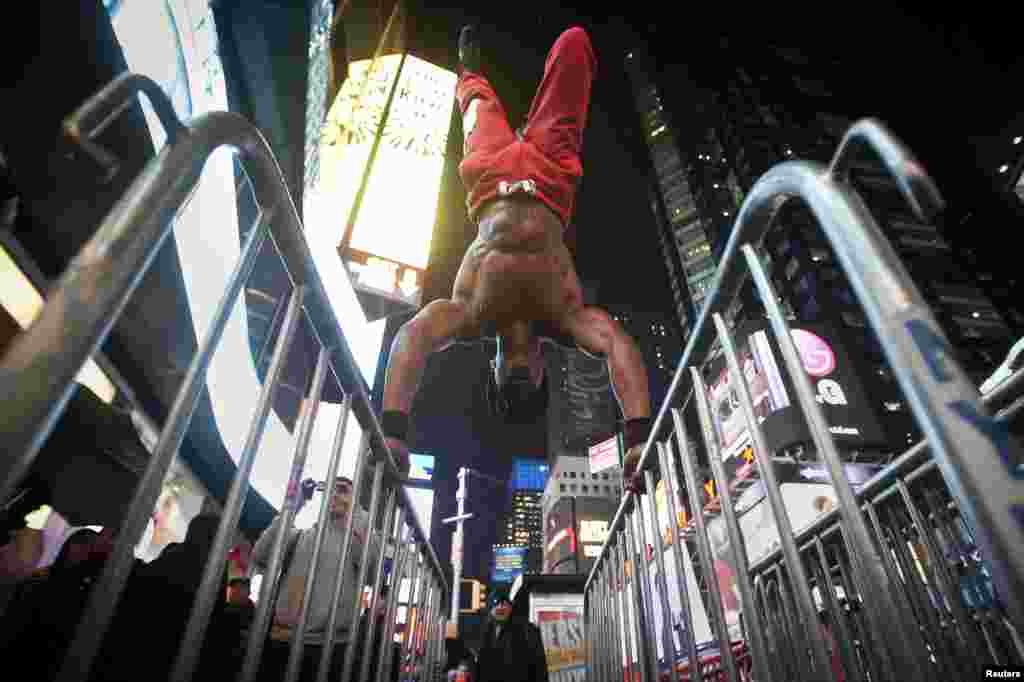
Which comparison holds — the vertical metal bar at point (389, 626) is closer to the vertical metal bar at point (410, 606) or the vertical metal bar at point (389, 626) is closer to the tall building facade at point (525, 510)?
the vertical metal bar at point (410, 606)

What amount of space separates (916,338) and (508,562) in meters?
46.0

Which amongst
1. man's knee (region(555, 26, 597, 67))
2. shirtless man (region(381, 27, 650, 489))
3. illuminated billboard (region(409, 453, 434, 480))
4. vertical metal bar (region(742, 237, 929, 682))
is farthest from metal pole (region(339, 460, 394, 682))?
illuminated billboard (region(409, 453, 434, 480))

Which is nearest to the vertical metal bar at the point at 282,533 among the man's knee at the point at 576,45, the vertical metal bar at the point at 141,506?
the vertical metal bar at the point at 141,506

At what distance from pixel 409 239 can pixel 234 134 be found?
10104 millimetres

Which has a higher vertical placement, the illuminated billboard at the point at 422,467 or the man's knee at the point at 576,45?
the illuminated billboard at the point at 422,467

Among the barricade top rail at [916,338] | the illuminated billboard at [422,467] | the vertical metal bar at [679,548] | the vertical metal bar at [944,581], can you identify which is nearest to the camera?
the barricade top rail at [916,338]

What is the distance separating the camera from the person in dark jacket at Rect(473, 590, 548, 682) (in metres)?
3.88

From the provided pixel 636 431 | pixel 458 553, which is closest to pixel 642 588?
pixel 636 431

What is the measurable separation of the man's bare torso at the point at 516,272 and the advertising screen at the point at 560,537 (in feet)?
29.3

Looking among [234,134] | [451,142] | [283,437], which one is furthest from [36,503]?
[451,142]

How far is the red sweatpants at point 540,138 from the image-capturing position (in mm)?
3152

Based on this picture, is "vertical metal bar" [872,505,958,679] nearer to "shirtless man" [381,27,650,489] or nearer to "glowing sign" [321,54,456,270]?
"shirtless man" [381,27,650,489]

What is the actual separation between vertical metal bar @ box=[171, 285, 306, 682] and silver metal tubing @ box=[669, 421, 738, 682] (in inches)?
47.9

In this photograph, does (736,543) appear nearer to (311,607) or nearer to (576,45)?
(311,607)
